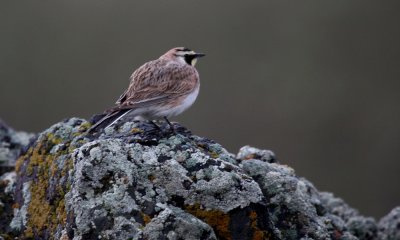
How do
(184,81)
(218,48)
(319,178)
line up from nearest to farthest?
(184,81) → (319,178) → (218,48)

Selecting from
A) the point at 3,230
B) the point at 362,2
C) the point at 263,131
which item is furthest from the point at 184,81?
the point at 362,2

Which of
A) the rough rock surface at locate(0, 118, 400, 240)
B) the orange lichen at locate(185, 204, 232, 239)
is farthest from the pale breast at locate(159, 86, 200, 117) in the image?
the orange lichen at locate(185, 204, 232, 239)

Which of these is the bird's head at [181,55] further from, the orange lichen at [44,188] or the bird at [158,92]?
the orange lichen at [44,188]

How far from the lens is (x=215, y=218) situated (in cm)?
610

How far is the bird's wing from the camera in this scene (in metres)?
7.98

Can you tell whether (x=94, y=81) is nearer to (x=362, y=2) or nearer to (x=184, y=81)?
(x=362, y=2)

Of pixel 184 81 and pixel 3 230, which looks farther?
pixel 184 81

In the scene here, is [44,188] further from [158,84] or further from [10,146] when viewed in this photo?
[158,84]

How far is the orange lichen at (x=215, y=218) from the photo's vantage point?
6.03 metres

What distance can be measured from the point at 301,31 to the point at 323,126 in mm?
5079

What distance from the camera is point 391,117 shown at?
78.4 ft

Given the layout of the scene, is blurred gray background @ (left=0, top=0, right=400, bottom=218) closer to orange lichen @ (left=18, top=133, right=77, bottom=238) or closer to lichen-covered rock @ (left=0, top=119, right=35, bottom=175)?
lichen-covered rock @ (left=0, top=119, right=35, bottom=175)

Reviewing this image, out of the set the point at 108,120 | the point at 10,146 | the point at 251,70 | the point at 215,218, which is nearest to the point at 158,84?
the point at 108,120

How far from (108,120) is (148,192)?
4.52 ft
